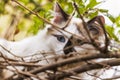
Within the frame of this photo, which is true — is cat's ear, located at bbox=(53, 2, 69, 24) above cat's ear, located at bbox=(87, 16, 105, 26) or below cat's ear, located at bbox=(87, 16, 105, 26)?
above

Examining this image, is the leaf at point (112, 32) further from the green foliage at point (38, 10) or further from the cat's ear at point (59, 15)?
the cat's ear at point (59, 15)

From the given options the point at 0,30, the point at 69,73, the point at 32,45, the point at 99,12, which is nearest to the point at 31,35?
the point at 32,45

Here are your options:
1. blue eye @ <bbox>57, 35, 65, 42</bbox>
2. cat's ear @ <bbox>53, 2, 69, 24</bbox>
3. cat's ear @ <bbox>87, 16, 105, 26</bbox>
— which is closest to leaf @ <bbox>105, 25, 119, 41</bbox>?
cat's ear @ <bbox>87, 16, 105, 26</bbox>

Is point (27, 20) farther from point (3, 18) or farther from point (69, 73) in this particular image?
point (69, 73)

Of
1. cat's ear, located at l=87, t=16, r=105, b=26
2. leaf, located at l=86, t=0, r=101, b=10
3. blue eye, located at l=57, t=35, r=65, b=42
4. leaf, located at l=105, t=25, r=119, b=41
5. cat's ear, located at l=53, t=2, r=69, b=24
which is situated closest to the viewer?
cat's ear, located at l=87, t=16, r=105, b=26

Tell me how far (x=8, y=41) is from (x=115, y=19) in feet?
2.24

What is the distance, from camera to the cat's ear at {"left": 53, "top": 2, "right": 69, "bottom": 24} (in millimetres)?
2207

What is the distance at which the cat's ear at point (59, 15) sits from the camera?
221cm

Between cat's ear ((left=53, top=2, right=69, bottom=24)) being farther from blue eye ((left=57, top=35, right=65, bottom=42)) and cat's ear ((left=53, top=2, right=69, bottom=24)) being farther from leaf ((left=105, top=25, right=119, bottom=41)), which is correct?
leaf ((left=105, top=25, right=119, bottom=41))

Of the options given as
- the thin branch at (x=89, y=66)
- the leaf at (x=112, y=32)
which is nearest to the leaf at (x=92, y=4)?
the leaf at (x=112, y=32)

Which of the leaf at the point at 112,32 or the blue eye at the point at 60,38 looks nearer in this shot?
the leaf at the point at 112,32

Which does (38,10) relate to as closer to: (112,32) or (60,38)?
(60,38)

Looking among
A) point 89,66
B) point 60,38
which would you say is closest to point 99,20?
point 89,66

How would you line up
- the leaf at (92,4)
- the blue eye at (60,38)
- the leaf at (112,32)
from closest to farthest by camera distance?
the leaf at (112,32), the leaf at (92,4), the blue eye at (60,38)
